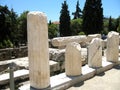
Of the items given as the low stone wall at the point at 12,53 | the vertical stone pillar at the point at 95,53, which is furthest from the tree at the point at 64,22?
the vertical stone pillar at the point at 95,53

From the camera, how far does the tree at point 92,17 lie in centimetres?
3144

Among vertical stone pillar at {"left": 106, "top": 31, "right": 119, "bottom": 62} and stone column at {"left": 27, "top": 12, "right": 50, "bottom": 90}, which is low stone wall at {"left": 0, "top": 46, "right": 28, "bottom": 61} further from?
stone column at {"left": 27, "top": 12, "right": 50, "bottom": 90}

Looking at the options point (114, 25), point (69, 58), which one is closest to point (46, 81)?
point (69, 58)

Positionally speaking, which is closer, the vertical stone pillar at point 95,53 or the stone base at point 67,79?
the stone base at point 67,79

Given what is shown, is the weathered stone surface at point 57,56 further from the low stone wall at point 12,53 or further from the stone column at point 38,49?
the stone column at point 38,49

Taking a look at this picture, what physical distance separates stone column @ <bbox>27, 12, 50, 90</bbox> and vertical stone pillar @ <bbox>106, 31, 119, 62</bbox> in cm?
347

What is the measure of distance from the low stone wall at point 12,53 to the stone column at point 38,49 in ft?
→ 17.8

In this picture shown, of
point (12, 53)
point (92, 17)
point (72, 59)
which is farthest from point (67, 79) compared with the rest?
→ point (92, 17)

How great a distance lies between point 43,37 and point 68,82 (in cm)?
146

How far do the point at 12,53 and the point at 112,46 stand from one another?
17.1 ft

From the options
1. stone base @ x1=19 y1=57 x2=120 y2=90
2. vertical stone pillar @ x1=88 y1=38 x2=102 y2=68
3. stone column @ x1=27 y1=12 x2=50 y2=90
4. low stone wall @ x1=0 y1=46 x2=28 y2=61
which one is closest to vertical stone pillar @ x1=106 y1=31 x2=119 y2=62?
stone base @ x1=19 y1=57 x2=120 y2=90

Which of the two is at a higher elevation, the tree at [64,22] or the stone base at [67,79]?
the tree at [64,22]

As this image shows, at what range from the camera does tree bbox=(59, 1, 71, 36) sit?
116 feet

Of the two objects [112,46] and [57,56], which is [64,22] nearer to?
[57,56]
